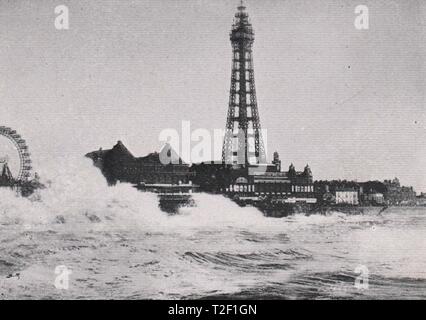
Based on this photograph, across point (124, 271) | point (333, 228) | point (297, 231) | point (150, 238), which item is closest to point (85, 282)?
point (124, 271)

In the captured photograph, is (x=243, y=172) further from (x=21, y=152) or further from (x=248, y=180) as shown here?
(x=21, y=152)

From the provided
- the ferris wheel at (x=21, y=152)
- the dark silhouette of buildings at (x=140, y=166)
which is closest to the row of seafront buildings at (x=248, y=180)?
the dark silhouette of buildings at (x=140, y=166)

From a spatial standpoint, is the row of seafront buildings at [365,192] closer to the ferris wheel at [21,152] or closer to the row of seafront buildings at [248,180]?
the row of seafront buildings at [248,180]

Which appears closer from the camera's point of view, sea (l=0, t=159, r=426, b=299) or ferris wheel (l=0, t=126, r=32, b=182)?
sea (l=0, t=159, r=426, b=299)

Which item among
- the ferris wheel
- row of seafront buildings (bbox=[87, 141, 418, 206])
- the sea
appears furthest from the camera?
row of seafront buildings (bbox=[87, 141, 418, 206])

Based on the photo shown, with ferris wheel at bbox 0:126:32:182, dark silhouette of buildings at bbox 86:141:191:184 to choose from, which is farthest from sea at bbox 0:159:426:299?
ferris wheel at bbox 0:126:32:182

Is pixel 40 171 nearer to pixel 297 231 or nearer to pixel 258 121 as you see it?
pixel 258 121

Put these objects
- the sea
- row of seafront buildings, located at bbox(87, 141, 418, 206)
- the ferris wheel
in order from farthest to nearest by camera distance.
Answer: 1. row of seafront buildings, located at bbox(87, 141, 418, 206)
2. the ferris wheel
3. the sea

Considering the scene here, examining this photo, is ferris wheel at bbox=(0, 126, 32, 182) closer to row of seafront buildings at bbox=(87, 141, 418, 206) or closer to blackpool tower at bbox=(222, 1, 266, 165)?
row of seafront buildings at bbox=(87, 141, 418, 206)
